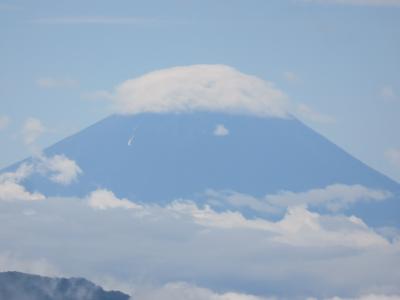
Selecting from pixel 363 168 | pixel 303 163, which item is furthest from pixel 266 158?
pixel 363 168

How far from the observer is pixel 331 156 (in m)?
110

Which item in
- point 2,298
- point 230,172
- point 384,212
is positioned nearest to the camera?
point 2,298

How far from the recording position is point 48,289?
8438 cm

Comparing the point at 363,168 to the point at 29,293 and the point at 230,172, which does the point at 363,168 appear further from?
the point at 29,293

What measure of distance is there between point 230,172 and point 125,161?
44.5ft

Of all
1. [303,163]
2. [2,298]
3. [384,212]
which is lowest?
[2,298]

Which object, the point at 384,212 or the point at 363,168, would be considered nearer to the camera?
the point at 384,212

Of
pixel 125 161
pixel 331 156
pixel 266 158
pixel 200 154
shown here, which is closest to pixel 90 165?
pixel 125 161

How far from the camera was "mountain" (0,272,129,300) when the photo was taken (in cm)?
8206

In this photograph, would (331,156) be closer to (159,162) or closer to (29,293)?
(159,162)

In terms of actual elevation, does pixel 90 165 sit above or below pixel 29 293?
above

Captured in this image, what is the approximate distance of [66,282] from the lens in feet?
278

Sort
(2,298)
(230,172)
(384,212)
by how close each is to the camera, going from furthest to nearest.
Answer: (230,172) → (384,212) → (2,298)

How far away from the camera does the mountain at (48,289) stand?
8206 cm
